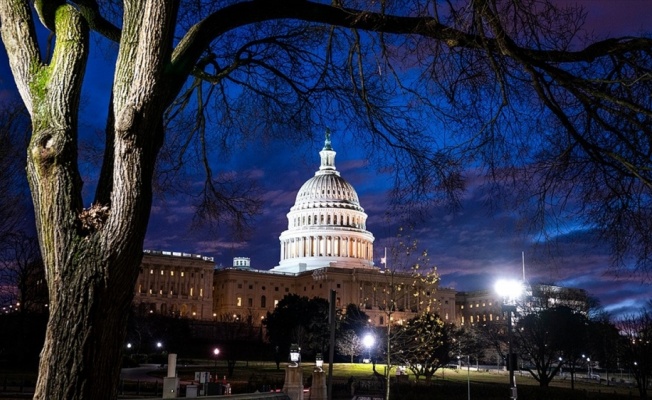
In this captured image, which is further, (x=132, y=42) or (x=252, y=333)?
(x=252, y=333)

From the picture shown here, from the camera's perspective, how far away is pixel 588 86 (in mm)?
6930

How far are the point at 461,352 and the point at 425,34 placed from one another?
71.3 m

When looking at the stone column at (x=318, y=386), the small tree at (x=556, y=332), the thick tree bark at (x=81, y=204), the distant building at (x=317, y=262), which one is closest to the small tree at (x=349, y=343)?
the small tree at (x=556, y=332)

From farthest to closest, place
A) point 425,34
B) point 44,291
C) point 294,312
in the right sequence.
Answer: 1. point 294,312
2. point 44,291
3. point 425,34

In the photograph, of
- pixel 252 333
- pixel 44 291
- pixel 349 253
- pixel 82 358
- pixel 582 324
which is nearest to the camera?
pixel 82 358

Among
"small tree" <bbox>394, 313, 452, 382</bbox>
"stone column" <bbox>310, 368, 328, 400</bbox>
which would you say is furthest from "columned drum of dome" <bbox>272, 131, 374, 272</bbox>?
"stone column" <bbox>310, 368, 328, 400</bbox>

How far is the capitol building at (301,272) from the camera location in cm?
12912

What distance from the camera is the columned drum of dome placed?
481ft

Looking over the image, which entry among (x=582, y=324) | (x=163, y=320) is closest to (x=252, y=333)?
(x=163, y=320)

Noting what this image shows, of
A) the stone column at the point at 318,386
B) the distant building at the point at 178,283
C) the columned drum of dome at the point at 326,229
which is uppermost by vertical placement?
the columned drum of dome at the point at 326,229

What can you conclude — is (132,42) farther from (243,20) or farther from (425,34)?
(425,34)

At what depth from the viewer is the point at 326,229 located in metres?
146

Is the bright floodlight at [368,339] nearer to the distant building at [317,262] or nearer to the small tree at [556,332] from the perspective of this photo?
the small tree at [556,332]

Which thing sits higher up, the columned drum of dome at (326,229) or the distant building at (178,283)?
the columned drum of dome at (326,229)
